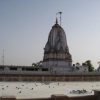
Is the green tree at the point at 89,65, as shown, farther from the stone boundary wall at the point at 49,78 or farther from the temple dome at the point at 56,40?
the stone boundary wall at the point at 49,78

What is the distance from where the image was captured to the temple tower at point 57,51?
47.3 meters

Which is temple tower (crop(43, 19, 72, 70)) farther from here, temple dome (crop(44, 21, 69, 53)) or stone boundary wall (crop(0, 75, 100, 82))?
stone boundary wall (crop(0, 75, 100, 82))

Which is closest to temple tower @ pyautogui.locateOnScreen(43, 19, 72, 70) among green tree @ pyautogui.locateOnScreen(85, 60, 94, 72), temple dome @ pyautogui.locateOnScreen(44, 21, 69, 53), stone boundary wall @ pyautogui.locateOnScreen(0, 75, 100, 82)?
temple dome @ pyautogui.locateOnScreen(44, 21, 69, 53)

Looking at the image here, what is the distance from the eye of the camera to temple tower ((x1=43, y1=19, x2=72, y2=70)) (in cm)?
4735

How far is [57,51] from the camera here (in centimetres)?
4816

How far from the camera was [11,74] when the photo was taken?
32.9 meters

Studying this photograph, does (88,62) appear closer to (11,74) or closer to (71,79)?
(71,79)

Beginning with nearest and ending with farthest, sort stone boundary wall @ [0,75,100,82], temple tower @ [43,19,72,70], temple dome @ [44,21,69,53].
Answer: stone boundary wall @ [0,75,100,82], temple tower @ [43,19,72,70], temple dome @ [44,21,69,53]

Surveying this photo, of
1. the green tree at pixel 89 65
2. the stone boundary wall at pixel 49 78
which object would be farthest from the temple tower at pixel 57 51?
the green tree at pixel 89 65

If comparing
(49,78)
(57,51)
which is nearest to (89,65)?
(57,51)

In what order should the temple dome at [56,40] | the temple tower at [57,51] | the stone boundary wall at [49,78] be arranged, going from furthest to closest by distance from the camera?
the temple dome at [56,40] → the temple tower at [57,51] → the stone boundary wall at [49,78]

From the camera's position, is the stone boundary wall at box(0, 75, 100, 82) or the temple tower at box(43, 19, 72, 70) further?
the temple tower at box(43, 19, 72, 70)

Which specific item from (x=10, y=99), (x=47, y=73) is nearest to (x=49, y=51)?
(x=47, y=73)

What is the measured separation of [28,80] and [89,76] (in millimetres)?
10176
